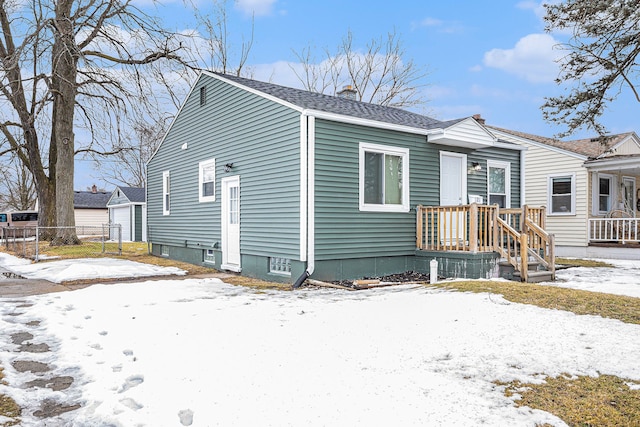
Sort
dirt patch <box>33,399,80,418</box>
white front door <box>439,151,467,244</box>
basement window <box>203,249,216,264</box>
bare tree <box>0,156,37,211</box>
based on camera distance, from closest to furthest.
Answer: dirt patch <box>33,399,80,418</box>, white front door <box>439,151,467,244</box>, basement window <box>203,249,216,264</box>, bare tree <box>0,156,37,211</box>

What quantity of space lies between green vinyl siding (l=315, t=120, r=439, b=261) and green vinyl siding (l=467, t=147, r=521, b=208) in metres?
1.75

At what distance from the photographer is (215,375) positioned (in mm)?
3447

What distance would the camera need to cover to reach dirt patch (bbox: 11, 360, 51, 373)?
3768 millimetres

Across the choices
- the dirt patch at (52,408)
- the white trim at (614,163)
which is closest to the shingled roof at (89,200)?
the white trim at (614,163)

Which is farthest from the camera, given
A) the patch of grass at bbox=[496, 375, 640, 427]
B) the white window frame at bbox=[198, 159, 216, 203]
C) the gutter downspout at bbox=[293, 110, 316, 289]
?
the white window frame at bbox=[198, 159, 216, 203]

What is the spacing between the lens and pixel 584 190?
14.8 meters

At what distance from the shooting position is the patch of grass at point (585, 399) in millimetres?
2768

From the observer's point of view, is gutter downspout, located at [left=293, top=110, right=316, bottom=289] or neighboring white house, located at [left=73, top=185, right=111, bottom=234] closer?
gutter downspout, located at [left=293, top=110, right=316, bottom=289]

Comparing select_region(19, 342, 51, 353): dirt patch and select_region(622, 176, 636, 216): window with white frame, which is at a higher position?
select_region(622, 176, 636, 216): window with white frame

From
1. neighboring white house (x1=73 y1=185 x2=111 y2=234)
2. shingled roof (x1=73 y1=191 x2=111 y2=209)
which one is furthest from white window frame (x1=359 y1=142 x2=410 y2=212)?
shingled roof (x1=73 y1=191 x2=111 y2=209)

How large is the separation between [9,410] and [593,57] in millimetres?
13028

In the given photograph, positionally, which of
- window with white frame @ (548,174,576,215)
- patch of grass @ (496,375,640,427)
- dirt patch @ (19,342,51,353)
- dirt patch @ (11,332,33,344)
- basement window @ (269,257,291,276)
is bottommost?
dirt patch @ (19,342,51,353)

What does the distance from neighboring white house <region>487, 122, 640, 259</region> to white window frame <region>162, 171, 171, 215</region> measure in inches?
461

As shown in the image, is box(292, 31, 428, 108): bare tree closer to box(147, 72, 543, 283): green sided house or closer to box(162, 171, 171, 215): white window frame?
box(162, 171, 171, 215): white window frame
